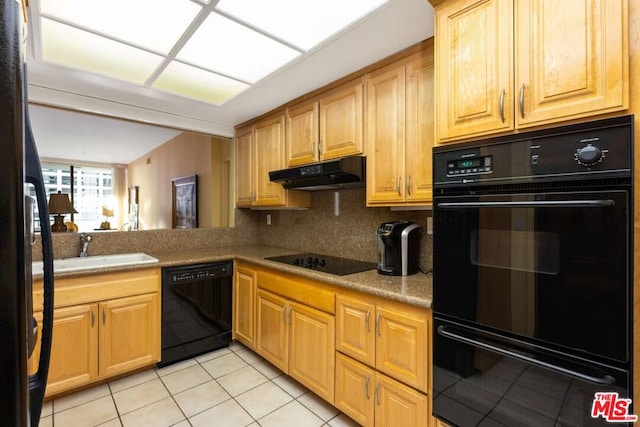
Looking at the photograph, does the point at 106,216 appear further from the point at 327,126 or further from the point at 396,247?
the point at 396,247

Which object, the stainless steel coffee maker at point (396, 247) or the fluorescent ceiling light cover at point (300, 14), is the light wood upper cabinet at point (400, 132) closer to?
the stainless steel coffee maker at point (396, 247)

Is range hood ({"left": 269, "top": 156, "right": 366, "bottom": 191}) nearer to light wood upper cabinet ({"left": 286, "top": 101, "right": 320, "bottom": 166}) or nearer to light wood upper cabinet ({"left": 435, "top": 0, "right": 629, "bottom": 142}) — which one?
light wood upper cabinet ({"left": 286, "top": 101, "right": 320, "bottom": 166})

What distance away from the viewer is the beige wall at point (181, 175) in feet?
11.9

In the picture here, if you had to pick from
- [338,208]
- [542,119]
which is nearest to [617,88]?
[542,119]

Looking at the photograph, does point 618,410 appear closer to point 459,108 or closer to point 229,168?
point 459,108

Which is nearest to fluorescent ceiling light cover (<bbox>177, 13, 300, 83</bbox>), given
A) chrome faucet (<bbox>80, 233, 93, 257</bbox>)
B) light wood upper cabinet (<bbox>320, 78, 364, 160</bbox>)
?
light wood upper cabinet (<bbox>320, 78, 364, 160</bbox>)

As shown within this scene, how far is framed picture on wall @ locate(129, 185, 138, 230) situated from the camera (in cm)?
318

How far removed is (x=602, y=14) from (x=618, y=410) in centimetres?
129

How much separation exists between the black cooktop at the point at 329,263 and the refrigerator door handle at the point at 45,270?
149 cm

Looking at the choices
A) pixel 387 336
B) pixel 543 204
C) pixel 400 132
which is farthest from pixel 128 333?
pixel 543 204

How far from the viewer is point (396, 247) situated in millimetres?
1951

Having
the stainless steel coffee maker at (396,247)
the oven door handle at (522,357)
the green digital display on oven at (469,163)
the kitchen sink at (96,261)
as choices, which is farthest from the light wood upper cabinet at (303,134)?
the oven door handle at (522,357)

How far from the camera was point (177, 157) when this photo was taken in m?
4.03

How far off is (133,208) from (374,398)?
3.02 meters
